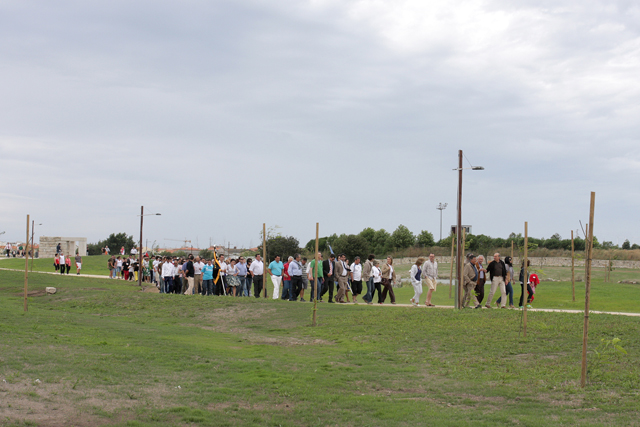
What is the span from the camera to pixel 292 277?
23844mm

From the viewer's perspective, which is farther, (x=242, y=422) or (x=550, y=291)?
(x=550, y=291)

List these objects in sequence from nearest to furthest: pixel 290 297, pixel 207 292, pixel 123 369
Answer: pixel 123 369 → pixel 290 297 → pixel 207 292

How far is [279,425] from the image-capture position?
7.28 meters

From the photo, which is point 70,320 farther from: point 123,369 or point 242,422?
point 242,422

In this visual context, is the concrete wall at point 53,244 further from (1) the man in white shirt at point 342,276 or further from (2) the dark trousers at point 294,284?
(1) the man in white shirt at point 342,276

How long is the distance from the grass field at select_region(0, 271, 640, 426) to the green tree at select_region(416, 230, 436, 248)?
270 ft

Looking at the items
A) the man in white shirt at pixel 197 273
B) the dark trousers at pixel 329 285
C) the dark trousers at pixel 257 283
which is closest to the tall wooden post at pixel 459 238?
the dark trousers at pixel 329 285

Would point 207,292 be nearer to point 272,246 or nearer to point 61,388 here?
point 61,388

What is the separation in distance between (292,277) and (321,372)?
43.8 ft

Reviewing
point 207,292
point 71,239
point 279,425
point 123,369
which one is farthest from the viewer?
point 71,239

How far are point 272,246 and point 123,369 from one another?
74.8 m

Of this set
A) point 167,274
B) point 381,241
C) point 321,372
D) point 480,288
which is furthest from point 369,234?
point 321,372

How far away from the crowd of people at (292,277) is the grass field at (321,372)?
191 inches

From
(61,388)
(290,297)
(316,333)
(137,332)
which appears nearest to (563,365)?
(316,333)
